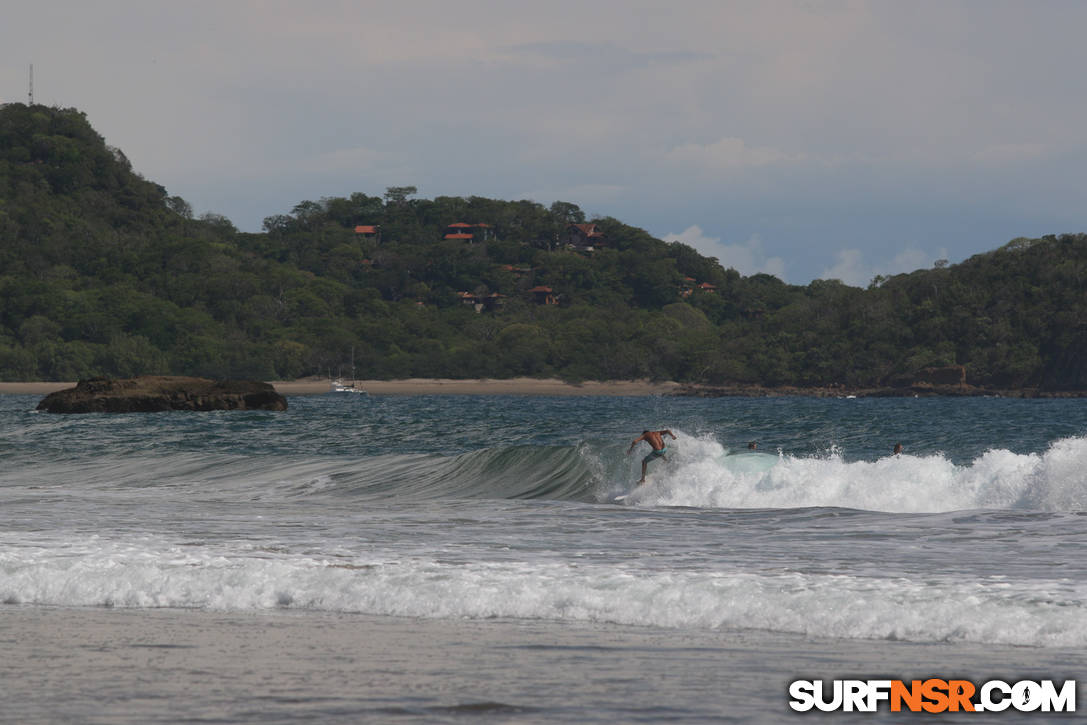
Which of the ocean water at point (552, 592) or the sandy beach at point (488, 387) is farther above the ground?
the ocean water at point (552, 592)

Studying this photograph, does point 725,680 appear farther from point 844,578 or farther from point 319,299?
point 319,299

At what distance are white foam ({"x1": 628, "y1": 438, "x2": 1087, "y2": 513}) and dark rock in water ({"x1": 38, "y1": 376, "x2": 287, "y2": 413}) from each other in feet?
188

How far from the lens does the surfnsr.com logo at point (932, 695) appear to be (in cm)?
799

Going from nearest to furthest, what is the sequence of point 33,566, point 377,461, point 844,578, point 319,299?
1. point 844,578
2. point 33,566
3. point 377,461
4. point 319,299

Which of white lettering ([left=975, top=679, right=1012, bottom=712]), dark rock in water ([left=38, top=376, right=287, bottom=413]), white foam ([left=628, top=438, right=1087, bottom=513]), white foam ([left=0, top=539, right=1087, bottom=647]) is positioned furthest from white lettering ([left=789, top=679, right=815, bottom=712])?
dark rock in water ([left=38, top=376, right=287, bottom=413])

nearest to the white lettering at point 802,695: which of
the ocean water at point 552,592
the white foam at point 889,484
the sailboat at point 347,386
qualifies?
the ocean water at point 552,592

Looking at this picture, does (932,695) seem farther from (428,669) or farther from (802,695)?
(428,669)

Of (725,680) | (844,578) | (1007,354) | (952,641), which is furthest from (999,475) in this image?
(1007,354)

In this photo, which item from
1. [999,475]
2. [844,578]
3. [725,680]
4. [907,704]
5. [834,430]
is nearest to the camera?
[907,704]

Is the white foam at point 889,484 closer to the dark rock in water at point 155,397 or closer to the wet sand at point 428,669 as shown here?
the wet sand at point 428,669

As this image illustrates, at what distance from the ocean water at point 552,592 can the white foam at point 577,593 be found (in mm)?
35

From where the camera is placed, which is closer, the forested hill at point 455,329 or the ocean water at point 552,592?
the ocean water at point 552,592

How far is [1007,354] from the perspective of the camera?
15175 centimetres

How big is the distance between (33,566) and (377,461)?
751 inches
